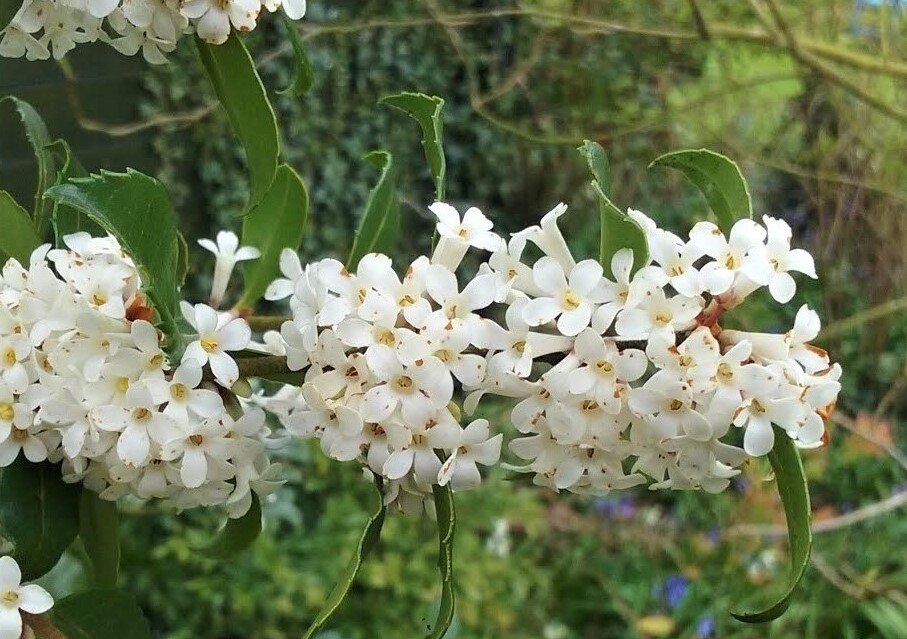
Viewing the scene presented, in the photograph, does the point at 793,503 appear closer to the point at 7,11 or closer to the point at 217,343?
the point at 217,343

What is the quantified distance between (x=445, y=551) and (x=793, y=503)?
0.19 meters

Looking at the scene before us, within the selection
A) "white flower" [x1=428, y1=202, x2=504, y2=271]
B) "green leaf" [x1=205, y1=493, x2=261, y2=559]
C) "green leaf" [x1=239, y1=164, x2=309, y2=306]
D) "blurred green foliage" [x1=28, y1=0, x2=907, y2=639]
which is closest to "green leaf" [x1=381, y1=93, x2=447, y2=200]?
"white flower" [x1=428, y1=202, x2=504, y2=271]

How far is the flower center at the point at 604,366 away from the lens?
438mm

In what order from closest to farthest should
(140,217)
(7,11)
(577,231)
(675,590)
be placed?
(140,217) → (7,11) → (675,590) → (577,231)

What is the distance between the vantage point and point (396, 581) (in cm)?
184

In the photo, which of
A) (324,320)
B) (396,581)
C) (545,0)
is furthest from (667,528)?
(324,320)

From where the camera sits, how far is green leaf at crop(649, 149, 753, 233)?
1.63ft

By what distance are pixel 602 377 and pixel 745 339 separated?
0.26 feet

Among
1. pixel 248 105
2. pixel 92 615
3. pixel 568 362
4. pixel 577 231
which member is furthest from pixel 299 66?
pixel 577 231

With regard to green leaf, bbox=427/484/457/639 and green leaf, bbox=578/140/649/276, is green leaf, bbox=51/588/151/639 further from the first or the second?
green leaf, bbox=578/140/649/276

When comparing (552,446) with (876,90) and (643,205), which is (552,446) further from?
(643,205)

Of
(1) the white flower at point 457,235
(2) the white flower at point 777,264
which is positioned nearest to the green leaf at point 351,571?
(1) the white flower at point 457,235

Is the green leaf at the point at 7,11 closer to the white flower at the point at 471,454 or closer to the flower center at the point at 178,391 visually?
the flower center at the point at 178,391

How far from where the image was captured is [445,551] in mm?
480
